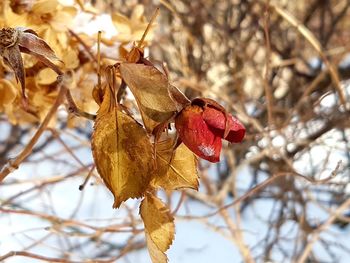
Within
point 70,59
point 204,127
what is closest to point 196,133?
point 204,127

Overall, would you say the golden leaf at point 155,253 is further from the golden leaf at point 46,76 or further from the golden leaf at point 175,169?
the golden leaf at point 46,76

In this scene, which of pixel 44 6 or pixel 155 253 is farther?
pixel 44 6

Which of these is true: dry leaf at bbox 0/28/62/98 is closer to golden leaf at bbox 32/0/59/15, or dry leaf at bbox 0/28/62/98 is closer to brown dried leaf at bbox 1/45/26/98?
brown dried leaf at bbox 1/45/26/98

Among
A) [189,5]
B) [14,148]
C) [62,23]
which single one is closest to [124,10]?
[189,5]

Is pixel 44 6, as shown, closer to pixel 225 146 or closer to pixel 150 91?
pixel 150 91

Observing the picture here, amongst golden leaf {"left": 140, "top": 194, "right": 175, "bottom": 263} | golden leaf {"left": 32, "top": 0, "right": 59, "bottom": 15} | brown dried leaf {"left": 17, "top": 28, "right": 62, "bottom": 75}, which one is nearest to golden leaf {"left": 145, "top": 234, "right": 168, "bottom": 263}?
golden leaf {"left": 140, "top": 194, "right": 175, "bottom": 263}

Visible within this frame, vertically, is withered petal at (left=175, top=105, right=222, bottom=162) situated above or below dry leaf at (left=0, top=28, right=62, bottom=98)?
below

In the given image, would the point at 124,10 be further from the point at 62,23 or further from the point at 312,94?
the point at 62,23
